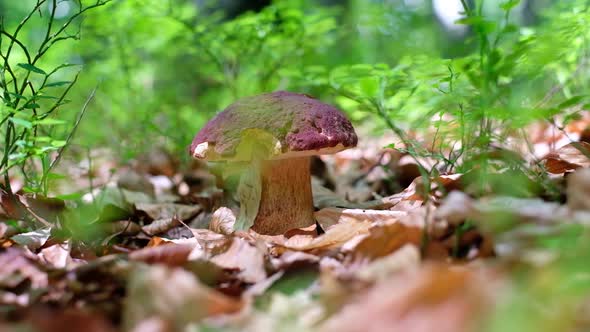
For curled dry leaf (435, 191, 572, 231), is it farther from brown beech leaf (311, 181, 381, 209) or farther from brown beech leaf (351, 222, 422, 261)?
brown beech leaf (311, 181, 381, 209)

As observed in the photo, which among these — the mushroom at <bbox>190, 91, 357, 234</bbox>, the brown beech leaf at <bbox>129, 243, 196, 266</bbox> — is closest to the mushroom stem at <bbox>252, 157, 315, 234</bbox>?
the mushroom at <bbox>190, 91, 357, 234</bbox>

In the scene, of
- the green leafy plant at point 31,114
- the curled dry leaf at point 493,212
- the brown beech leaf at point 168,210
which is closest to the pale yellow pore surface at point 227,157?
the green leafy plant at point 31,114

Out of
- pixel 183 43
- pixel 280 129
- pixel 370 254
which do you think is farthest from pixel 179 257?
pixel 183 43

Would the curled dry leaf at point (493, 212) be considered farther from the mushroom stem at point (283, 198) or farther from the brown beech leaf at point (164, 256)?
the mushroom stem at point (283, 198)

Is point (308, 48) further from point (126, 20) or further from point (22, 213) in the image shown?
point (22, 213)

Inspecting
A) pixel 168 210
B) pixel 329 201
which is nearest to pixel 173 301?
pixel 329 201

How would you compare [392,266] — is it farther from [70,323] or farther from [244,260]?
[70,323]
